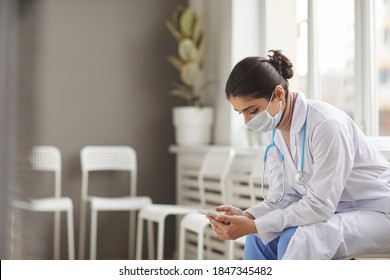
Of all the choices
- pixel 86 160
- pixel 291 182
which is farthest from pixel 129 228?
pixel 291 182

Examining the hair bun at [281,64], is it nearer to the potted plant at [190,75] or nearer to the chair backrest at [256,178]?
the chair backrest at [256,178]

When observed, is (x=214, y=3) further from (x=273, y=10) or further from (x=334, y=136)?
(x=334, y=136)

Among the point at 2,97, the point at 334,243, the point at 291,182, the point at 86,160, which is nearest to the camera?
the point at 2,97

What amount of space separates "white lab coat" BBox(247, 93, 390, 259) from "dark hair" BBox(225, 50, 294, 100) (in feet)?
0.31

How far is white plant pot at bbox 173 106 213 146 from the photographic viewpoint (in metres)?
3.44

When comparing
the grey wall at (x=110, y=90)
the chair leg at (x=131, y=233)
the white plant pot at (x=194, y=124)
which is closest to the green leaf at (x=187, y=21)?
the grey wall at (x=110, y=90)

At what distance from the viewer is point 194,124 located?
3445 millimetres

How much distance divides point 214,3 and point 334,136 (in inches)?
95.0

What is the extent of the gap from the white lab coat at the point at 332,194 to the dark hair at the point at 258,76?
0.31 feet

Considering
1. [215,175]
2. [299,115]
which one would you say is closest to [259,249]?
[299,115]

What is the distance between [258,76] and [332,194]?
14.9 inches

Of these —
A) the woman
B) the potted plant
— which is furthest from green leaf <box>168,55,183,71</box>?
the woman

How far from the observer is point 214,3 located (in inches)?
140

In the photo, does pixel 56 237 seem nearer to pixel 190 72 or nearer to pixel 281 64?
pixel 190 72
